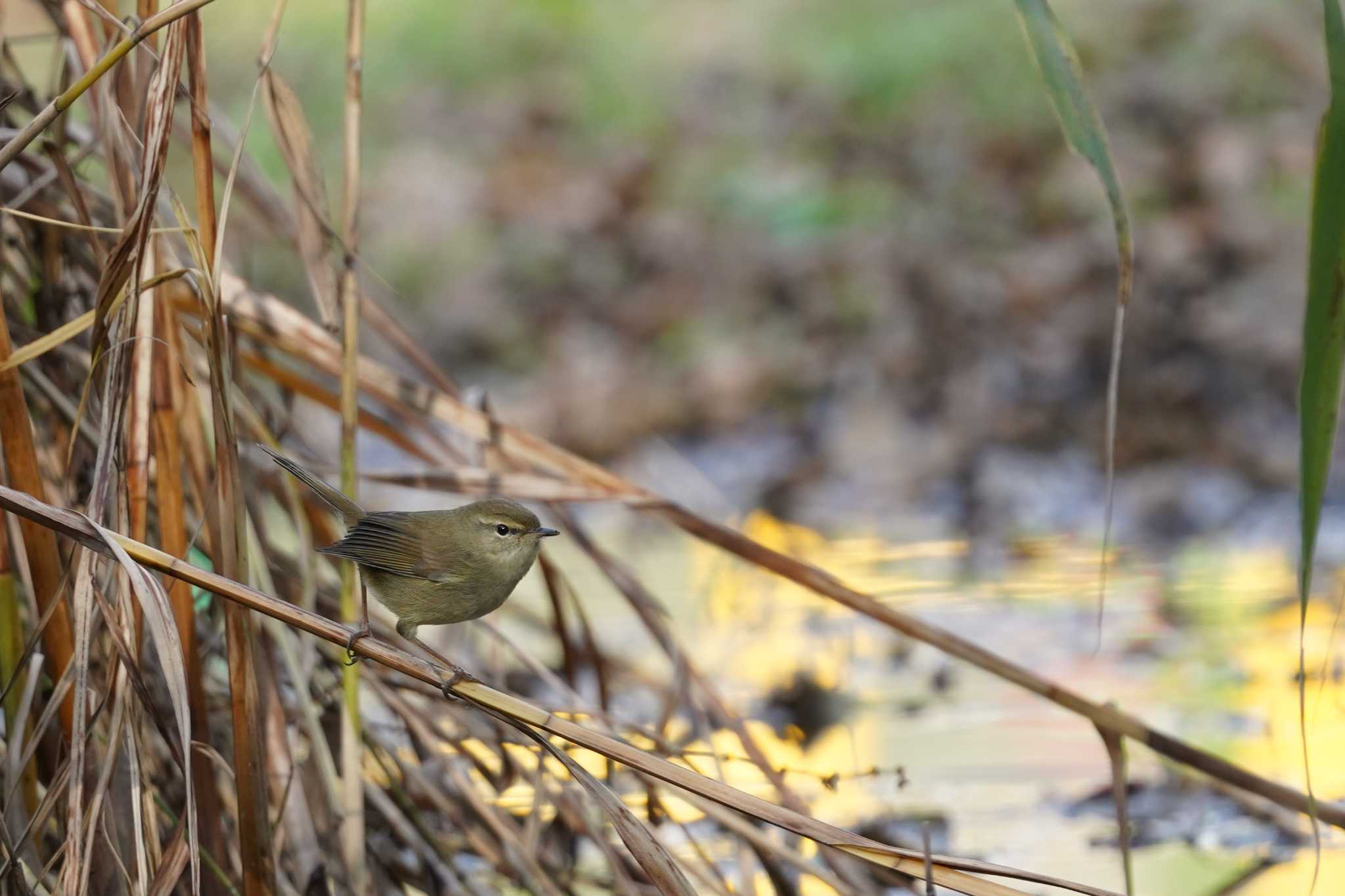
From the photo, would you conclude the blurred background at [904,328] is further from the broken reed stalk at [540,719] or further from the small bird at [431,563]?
the broken reed stalk at [540,719]

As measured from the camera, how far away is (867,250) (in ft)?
23.1

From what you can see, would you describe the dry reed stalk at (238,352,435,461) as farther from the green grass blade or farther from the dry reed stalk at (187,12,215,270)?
the green grass blade

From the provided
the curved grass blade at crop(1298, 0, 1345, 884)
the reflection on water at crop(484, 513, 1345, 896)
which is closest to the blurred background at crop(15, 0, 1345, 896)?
the reflection on water at crop(484, 513, 1345, 896)

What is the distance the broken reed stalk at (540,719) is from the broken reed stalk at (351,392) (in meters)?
0.36

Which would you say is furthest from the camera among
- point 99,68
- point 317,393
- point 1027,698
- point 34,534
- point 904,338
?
point 904,338

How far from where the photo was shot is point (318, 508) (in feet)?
8.00

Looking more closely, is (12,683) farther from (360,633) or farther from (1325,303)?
(1325,303)

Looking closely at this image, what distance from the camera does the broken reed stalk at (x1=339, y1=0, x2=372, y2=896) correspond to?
188cm

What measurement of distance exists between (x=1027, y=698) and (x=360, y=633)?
234 cm

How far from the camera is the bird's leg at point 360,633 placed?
1432mm

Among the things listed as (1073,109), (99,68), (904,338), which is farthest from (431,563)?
(904,338)

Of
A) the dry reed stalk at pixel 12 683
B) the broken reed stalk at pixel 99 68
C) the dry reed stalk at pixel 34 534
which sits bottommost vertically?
the dry reed stalk at pixel 12 683

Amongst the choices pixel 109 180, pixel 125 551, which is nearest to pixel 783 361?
pixel 109 180

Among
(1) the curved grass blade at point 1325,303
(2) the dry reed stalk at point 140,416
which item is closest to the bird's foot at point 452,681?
(2) the dry reed stalk at point 140,416
